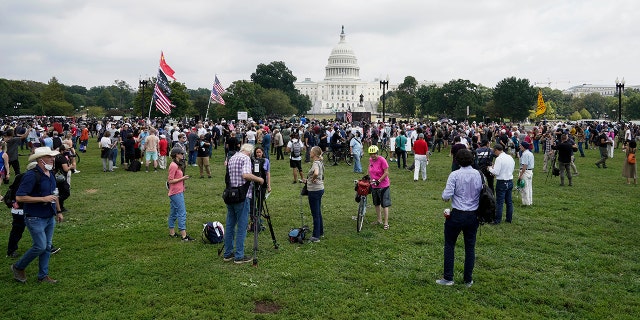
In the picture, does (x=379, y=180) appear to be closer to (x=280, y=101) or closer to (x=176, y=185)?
(x=176, y=185)

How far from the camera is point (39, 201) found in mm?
6160

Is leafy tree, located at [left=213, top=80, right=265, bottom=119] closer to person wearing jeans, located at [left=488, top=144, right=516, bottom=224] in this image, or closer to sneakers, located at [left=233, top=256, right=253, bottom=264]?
person wearing jeans, located at [left=488, top=144, right=516, bottom=224]

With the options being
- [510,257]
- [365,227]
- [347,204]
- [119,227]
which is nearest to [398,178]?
[347,204]

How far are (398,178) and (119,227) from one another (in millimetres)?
Result: 10199

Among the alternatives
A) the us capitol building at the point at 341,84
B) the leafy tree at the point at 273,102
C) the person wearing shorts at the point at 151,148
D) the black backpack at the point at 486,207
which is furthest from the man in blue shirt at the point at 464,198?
the us capitol building at the point at 341,84

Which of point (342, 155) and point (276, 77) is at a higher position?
point (276, 77)

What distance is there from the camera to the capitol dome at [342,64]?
15900cm

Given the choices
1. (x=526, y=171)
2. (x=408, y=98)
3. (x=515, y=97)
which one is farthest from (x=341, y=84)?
(x=526, y=171)

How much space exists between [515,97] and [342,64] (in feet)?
314

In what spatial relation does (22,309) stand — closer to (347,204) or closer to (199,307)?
(199,307)

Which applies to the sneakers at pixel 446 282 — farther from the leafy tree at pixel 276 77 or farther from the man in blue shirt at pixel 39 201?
the leafy tree at pixel 276 77

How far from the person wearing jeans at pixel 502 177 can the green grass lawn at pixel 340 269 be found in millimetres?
441

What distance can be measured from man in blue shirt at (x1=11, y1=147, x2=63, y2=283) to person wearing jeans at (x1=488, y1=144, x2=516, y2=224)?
26.6 feet

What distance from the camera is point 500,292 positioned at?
6383 mm
